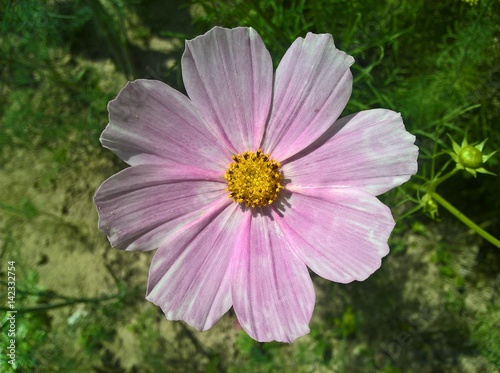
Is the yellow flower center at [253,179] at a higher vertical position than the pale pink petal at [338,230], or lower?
higher

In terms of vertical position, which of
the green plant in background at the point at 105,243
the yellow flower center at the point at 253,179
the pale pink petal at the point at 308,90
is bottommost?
the green plant in background at the point at 105,243

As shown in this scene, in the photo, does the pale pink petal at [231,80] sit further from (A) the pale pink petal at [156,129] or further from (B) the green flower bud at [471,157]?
(B) the green flower bud at [471,157]

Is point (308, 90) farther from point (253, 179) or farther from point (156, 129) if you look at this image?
point (156, 129)

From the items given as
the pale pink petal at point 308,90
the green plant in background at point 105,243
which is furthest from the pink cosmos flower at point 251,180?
the green plant in background at point 105,243

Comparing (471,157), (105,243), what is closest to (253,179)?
(471,157)

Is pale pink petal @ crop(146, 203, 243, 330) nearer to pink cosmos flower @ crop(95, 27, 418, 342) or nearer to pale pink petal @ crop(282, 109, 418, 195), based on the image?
pink cosmos flower @ crop(95, 27, 418, 342)

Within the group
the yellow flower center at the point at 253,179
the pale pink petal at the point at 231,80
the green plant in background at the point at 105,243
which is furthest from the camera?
the green plant in background at the point at 105,243
